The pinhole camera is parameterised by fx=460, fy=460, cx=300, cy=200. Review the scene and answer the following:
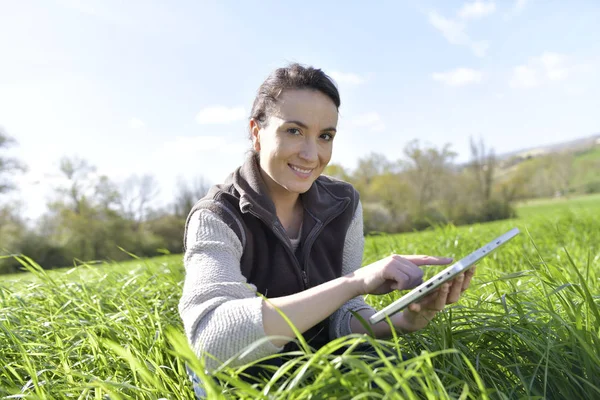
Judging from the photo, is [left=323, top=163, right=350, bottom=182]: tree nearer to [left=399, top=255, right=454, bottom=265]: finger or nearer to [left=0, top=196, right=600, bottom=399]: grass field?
[left=0, top=196, right=600, bottom=399]: grass field

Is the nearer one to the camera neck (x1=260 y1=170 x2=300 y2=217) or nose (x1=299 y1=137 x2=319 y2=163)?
nose (x1=299 y1=137 x2=319 y2=163)

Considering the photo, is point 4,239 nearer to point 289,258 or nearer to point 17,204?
point 17,204

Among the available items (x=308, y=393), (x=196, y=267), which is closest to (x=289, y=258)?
(x=196, y=267)

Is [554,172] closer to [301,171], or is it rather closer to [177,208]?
[177,208]

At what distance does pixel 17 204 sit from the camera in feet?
70.0

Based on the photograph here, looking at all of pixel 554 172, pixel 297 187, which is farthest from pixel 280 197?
pixel 554 172

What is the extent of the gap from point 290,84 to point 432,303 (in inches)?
39.8

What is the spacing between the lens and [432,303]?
1554 mm

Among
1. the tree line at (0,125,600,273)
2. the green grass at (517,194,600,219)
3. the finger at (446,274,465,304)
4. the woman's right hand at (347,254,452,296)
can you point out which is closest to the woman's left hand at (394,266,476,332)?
the finger at (446,274,465,304)

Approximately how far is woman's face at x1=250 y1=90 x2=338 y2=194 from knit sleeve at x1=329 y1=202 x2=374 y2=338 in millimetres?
403

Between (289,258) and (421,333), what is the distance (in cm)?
60

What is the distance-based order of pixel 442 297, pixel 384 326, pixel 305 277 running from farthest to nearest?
pixel 305 277
pixel 384 326
pixel 442 297

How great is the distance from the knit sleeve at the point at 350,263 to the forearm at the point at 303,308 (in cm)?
59

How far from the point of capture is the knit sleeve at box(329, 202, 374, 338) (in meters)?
1.98
